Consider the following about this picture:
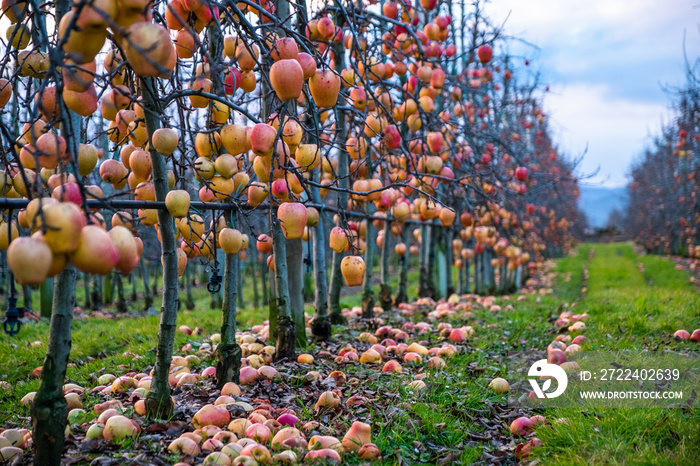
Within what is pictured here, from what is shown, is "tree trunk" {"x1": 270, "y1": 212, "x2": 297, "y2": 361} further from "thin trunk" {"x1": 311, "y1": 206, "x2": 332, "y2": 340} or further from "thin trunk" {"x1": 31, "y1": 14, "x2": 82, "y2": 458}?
"thin trunk" {"x1": 31, "y1": 14, "x2": 82, "y2": 458}

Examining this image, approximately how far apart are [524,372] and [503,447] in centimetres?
110

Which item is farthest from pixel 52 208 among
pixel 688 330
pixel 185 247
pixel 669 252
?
pixel 669 252

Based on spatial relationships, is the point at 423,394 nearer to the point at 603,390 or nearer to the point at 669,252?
the point at 603,390

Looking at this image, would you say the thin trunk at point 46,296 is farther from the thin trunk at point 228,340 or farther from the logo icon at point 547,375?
the logo icon at point 547,375

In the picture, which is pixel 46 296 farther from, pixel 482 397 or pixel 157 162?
pixel 482 397

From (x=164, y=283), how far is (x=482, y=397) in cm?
204

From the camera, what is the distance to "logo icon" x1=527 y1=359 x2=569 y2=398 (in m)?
2.97

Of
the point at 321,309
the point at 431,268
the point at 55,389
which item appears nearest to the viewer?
the point at 55,389

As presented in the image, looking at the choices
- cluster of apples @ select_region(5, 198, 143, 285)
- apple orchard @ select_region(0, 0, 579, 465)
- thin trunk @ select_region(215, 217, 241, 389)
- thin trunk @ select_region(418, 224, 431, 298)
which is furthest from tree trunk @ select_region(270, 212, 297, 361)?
thin trunk @ select_region(418, 224, 431, 298)

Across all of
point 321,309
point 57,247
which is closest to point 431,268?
point 321,309

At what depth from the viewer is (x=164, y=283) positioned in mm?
2357

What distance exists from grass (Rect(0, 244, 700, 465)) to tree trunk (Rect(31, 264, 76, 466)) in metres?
1.08

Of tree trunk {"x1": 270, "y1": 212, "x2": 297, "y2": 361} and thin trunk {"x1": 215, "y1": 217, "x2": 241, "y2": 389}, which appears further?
tree trunk {"x1": 270, "y1": 212, "x2": 297, "y2": 361}

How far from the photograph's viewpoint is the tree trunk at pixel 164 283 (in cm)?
228
